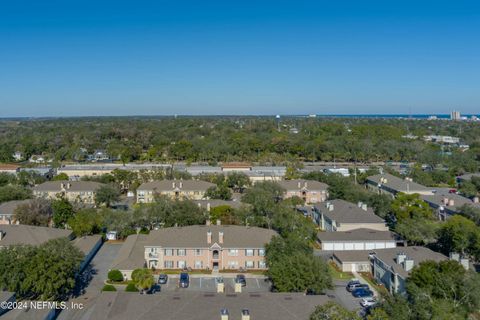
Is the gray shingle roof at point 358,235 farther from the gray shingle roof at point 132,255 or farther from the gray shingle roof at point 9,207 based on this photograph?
the gray shingle roof at point 9,207

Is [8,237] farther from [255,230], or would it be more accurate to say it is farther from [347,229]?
[347,229]

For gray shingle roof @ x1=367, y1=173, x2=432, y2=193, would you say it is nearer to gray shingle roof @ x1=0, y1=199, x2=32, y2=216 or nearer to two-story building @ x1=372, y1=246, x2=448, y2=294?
two-story building @ x1=372, y1=246, x2=448, y2=294

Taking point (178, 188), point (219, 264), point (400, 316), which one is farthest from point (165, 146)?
point (400, 316)

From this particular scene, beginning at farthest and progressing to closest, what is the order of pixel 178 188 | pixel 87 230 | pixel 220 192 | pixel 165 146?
pixel 165 146, pixel 178 188, pixel 220 192, pixel 87 230

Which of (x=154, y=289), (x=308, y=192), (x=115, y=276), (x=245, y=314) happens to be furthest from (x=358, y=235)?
(x=115, y=276)

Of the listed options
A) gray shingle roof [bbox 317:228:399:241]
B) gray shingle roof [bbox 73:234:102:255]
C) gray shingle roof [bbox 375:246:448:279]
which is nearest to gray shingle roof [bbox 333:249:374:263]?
gray shingle roof [bbox 375:246:448:279]

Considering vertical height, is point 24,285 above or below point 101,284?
above

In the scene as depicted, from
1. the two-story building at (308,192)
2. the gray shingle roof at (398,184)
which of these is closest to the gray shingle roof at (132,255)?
the two-story building at (308,192)
